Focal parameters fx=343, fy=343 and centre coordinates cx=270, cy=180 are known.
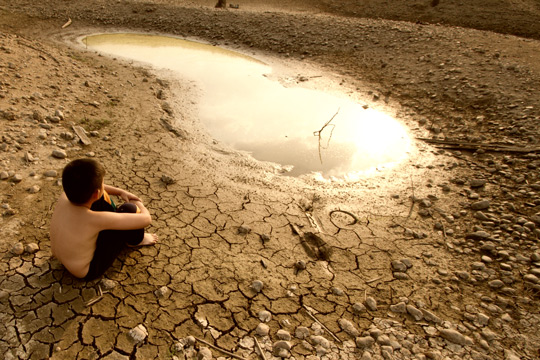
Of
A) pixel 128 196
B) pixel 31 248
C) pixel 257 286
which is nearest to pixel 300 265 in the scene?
pixel 257 286

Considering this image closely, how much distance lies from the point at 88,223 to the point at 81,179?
1.08ft

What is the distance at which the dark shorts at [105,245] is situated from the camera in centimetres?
246

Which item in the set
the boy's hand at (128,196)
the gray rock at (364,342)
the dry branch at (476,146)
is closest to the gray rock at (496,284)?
the gray rock at (364,342)

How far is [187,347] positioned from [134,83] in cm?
525

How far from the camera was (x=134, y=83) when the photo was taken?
6203mm

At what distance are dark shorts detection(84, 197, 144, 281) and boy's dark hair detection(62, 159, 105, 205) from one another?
299mm

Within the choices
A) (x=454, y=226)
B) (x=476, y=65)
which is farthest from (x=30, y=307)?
(x=476, y=65)

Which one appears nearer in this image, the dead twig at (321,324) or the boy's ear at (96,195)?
the boy's ear at (96,195)

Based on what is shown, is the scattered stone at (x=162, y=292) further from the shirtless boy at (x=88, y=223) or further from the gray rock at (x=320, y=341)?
the gray rock at (x=320, y=341)

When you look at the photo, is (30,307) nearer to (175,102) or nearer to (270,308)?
(270,308)

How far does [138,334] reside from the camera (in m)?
2.23

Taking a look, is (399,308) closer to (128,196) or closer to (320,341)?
(320,341)

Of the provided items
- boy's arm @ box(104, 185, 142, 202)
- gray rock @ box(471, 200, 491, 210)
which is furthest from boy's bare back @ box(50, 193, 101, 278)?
gray rock @ box(471, 200, 491, 210)

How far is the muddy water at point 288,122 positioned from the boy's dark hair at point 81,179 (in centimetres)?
259
